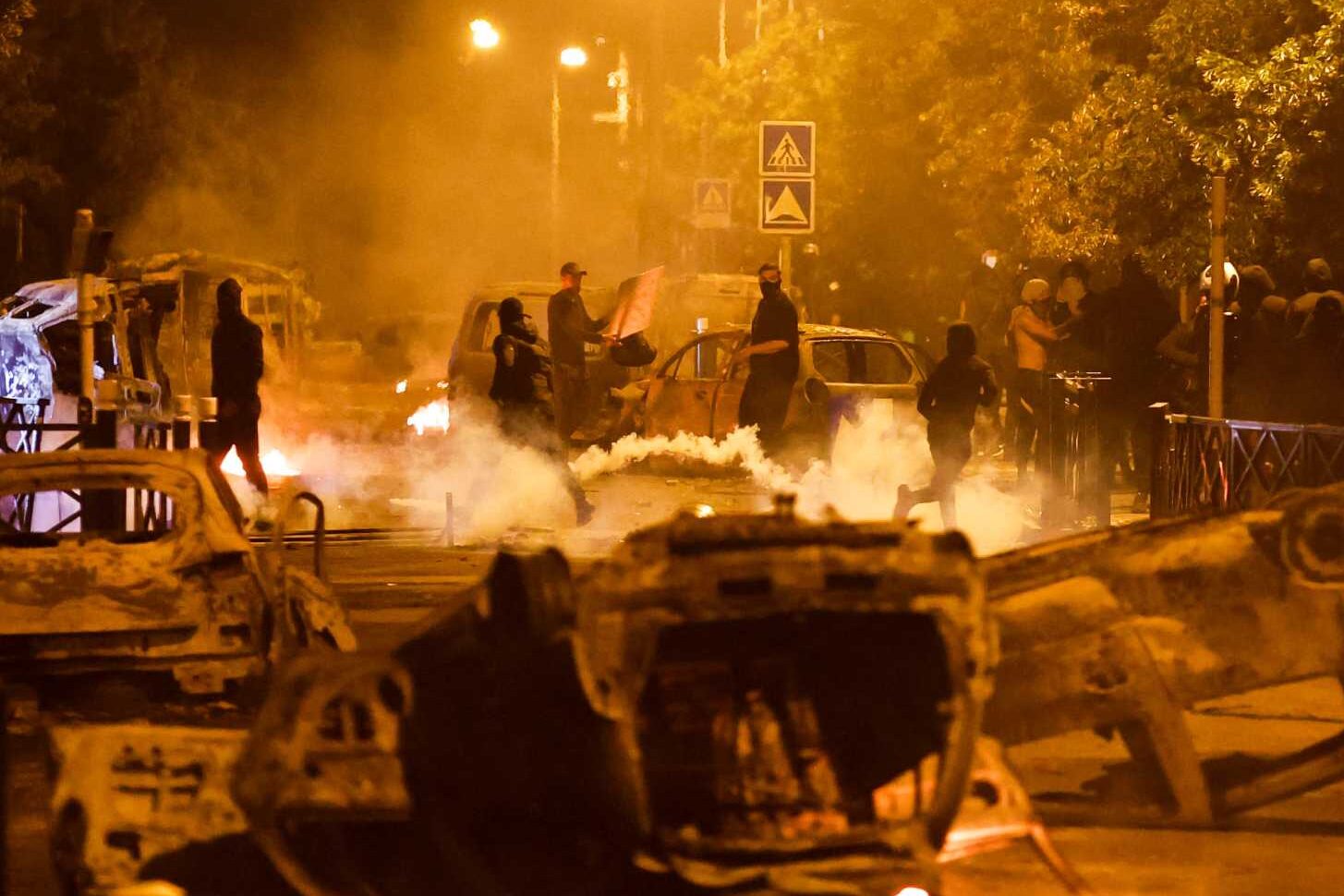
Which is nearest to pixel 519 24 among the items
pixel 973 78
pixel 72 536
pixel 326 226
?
pixel 326 226

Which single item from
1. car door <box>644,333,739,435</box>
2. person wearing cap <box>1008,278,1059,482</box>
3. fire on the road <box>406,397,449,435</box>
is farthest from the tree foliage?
fire on the road <box>406,397,449,435</box>

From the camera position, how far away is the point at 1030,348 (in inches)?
731

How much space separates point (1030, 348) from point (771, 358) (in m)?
2.84

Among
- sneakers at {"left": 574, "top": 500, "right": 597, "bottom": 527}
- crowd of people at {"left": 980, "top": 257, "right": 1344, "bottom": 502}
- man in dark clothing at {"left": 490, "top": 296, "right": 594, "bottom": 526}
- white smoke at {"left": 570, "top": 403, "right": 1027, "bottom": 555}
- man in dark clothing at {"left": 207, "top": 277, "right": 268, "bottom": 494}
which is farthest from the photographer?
white smoke at {"left": 570, "top": 403, "right": 1027, "bottom": 555}

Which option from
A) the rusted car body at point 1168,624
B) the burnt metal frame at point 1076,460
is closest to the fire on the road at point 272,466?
the burnt metal frame at point 1076,460

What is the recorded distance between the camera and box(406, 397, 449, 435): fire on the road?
23641 millimetres

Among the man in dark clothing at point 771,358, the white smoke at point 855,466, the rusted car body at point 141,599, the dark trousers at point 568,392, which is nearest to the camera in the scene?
the rusted car body at point 141,599

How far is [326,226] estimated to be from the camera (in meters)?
66.2

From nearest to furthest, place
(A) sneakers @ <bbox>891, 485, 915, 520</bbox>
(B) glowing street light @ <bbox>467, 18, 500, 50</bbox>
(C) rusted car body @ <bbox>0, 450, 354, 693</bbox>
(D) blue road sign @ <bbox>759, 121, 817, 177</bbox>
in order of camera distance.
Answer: (C) rusted car body @ <bbox>0, 450, 354, 693</bbox>, (A) sneakers @ <bbox>891, 485, 915, 520</bbox>, (D) blue road sign @ <bbox>759, 121, 817, 177</bbox>, (B) glowing street light @ <bbox>467, 18, 500, 50</bbox>

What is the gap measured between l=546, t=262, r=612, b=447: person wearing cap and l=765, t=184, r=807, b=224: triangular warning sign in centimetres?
218

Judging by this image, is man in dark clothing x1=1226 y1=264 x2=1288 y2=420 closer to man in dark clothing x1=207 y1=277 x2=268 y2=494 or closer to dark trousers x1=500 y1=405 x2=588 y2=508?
dark trousers x1=500 y1=405 x2=588 y2=508

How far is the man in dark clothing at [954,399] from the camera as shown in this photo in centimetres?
1451

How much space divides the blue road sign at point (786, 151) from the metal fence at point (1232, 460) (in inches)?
217

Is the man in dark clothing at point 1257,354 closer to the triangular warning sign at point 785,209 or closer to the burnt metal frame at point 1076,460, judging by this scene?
the burnt metal frame at point 1076,460
